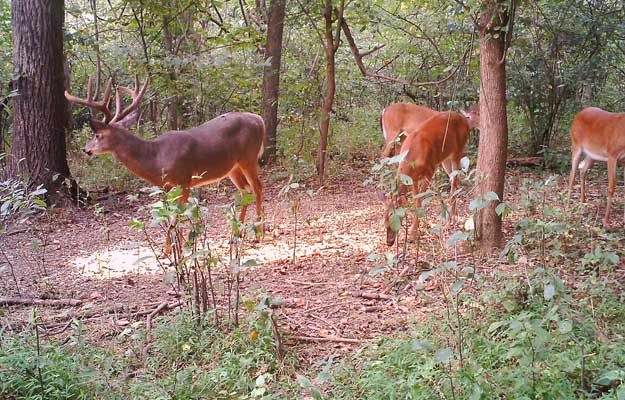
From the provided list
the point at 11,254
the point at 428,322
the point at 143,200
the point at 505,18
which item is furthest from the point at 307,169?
the point at 428,322

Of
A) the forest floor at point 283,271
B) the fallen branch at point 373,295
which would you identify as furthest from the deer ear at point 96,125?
the fallen branch at point 373,295

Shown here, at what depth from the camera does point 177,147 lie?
6.29m

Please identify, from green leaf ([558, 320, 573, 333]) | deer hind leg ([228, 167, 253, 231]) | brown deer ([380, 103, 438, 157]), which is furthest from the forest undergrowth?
brown deer ([380, 103, 438, 157])

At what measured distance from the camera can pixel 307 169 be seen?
9.73 metres

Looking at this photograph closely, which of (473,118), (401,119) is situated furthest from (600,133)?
(401,119)

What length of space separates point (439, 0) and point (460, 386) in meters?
7.54

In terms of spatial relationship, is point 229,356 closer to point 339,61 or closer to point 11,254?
point 11,254

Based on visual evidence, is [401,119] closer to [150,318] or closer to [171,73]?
[171,73]

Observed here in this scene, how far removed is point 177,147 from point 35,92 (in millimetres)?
2706

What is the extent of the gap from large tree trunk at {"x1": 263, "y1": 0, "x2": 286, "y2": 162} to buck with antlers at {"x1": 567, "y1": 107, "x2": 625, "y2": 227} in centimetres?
458

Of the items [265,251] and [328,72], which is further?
[328,72]

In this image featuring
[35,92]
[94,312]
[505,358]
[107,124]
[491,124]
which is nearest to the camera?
[505,358]

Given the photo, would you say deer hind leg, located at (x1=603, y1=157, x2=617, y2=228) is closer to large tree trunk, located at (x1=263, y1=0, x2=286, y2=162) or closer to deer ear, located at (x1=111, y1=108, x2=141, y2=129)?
deer ear, located at (x1=111, y1=108, x2=141, y2=129)

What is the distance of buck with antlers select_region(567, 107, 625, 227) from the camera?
7129 millimetres
